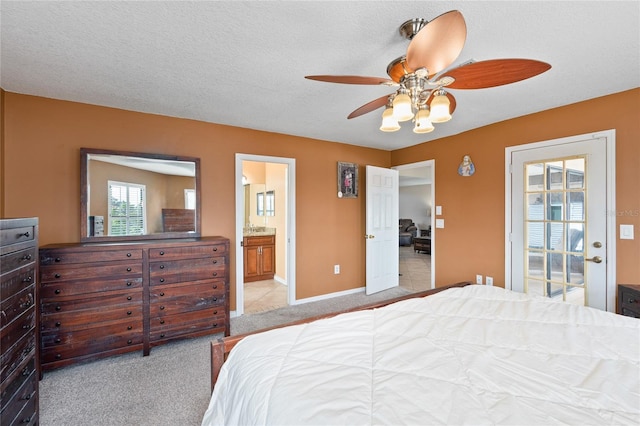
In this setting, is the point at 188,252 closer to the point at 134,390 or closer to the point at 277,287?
the point at 134,390

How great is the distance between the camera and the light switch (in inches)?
90.7

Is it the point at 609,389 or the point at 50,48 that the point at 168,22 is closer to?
the point at 50,48

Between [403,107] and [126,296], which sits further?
[126,296]

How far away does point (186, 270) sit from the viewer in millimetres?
2574

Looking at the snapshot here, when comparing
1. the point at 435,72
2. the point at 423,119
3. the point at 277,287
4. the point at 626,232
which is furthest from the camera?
the point at 277,287

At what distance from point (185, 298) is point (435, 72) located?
269 centimetres

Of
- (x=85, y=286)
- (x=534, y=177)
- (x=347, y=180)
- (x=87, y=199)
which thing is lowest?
(x=85, y=286)

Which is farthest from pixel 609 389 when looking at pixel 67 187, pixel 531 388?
pixel 67 187

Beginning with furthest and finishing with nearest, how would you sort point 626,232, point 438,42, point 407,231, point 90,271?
1. point 407,231
2. point 626,232
3. point 90,271
4. point 438,42

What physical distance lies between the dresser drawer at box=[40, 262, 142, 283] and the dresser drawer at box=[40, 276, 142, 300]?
3 cm

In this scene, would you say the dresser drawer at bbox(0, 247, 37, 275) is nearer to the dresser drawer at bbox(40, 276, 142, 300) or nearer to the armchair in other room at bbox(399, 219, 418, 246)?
the dresser drawer at bbox(40, 276, 142, 300)

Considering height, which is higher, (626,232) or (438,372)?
(626,232)

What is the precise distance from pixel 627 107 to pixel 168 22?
11.7 ft

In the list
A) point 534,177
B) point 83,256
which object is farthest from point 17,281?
point 534,177
